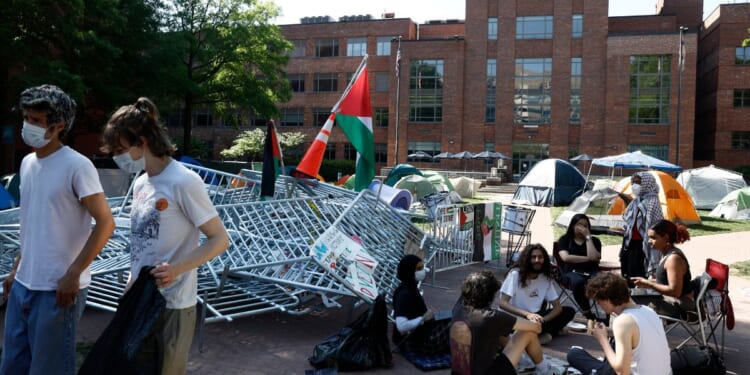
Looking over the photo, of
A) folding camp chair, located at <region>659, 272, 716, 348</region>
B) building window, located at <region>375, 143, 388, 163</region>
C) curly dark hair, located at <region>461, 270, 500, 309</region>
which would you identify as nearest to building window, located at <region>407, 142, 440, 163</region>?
building window, located at <region>375, 143, 388, 163</region>

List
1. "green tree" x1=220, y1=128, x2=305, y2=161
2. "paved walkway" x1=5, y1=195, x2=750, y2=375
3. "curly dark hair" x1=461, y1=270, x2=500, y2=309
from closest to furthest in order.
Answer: "curly dark hair" x1=461, y1=270, x2=500, y2=309, "paved walkway" x1=5, y1=195, x2=750, y2=375, "green tree" x1=220, y1=128, x2=305, y2=161

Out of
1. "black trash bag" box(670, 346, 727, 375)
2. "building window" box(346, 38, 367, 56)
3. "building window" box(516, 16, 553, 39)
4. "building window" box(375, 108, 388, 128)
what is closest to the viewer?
"black trash bag" box(670, 346, 727, 375)

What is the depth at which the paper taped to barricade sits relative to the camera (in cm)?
576

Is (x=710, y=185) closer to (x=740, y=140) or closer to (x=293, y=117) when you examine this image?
(x=740, y=140)

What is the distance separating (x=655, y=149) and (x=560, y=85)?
918 cm

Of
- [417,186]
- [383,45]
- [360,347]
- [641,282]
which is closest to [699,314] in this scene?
[641,282]

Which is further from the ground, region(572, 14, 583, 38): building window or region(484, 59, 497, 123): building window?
region(572, 14, 583, 38): building window

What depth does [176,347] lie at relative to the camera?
2.82 meters

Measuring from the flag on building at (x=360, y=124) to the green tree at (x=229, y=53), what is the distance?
81.2 ft

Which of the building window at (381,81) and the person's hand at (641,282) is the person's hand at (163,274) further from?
the building window at (381,81)

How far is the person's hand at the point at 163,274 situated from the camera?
266cm

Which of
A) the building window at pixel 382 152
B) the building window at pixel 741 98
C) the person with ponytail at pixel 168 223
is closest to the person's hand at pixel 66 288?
the person with ponytail at pixel 168 223

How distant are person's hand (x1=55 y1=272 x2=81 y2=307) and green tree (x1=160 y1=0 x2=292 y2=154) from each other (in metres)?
29.9

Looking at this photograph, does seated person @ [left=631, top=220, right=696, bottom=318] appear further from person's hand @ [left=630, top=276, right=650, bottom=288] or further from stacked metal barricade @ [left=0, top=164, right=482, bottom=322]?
stacked metal barricade @ [left=0, top=164, right=482, bottom=322]
